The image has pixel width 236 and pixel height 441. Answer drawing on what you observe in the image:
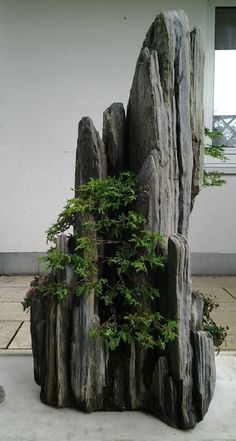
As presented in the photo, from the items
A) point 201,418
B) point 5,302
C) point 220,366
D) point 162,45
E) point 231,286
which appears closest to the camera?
point 201,418

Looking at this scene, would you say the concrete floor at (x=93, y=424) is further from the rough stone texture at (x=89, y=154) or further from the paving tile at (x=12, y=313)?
the paving tile at (x=12, y=313)

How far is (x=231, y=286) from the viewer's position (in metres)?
4.89

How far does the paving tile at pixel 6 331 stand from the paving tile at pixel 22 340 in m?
0.05

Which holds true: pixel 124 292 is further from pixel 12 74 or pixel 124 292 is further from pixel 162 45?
pixel 12 74

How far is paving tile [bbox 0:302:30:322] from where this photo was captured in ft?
12.1

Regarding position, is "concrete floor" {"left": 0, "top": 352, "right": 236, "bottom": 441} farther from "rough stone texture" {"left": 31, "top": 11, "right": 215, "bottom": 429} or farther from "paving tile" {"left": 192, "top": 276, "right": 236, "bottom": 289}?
"paving tile" {"left": 192, "top": 276, "right": 236, "bottom": 289}

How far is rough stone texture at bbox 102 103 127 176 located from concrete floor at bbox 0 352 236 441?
116 centimetres

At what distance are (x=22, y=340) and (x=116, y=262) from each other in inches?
66.7

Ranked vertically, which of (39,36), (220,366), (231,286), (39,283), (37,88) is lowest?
(231,286)

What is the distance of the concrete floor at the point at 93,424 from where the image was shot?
1598 mm

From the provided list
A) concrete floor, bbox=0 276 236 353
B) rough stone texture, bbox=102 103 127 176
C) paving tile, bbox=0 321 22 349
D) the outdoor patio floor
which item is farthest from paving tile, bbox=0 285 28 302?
rough stone texture, bbox=102 103 127 176

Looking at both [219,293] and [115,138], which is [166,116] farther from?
[219,293]

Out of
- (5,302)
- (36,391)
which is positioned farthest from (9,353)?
(5,302)

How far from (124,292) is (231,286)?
135 inches
